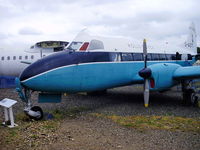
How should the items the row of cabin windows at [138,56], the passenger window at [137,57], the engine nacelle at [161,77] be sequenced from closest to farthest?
1. the engine nacelle at [161,77]
2. the row of cabin windows at [138,56]
3. the passenger window at [137,57]

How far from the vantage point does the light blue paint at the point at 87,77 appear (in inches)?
287

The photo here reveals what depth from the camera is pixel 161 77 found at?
31.5ft

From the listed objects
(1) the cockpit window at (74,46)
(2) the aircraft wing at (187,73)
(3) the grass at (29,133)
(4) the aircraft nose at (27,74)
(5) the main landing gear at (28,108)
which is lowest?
(3) the grass at (29,133)

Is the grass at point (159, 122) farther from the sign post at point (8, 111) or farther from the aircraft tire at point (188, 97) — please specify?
the sign post at point (8, 111)

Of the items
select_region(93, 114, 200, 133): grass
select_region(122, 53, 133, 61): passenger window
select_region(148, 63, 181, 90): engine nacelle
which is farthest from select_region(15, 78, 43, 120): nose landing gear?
select_region(148, 63, 181, 90): engine nacelle

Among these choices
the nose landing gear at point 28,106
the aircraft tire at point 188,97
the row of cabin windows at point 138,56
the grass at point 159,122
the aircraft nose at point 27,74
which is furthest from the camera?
the aircraft tire at point 188,97

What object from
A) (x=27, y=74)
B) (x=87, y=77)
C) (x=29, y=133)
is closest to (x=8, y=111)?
(x=27, y=74)

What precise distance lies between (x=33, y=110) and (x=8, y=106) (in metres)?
0.94

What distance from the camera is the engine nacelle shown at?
9.47 metres

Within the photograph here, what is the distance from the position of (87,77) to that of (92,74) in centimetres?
26

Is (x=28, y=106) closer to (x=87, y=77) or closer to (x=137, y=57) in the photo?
(x=87, y=77)

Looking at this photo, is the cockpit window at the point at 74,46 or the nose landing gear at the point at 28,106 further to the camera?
the cockpit window at the point at 74,46

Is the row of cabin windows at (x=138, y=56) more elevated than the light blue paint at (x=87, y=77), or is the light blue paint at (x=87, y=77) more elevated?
the row of cabin windows at (x=138, y=56)


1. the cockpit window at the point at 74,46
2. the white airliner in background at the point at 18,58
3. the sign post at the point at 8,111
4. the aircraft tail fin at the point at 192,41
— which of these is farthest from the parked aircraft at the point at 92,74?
the white airliner in background at the point at 18,58
